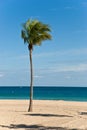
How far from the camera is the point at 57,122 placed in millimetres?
29188

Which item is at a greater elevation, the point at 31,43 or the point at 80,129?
the point at 31,43

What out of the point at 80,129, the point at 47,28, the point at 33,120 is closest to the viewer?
the point at 80,129

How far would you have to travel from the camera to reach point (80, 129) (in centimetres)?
2519

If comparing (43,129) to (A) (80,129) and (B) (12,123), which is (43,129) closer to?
(A) (80,129)

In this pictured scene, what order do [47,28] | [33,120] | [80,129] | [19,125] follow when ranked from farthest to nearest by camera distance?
[47,28]
[33,120]
[19,125]
[80,129]

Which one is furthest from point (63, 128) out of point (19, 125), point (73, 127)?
point (19, 125)

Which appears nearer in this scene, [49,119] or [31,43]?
[49,119]

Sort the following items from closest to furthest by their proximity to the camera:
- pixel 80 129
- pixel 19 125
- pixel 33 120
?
pixel 80 129
pixel 19 125
pixel 33 120

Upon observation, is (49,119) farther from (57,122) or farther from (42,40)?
(42,40)

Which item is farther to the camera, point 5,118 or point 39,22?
point 39,22

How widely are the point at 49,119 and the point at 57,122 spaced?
7.52 feet

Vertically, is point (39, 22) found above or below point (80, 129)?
above

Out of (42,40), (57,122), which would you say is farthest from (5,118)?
(42,40)

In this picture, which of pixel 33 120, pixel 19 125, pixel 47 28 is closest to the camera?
pixel 19 125
